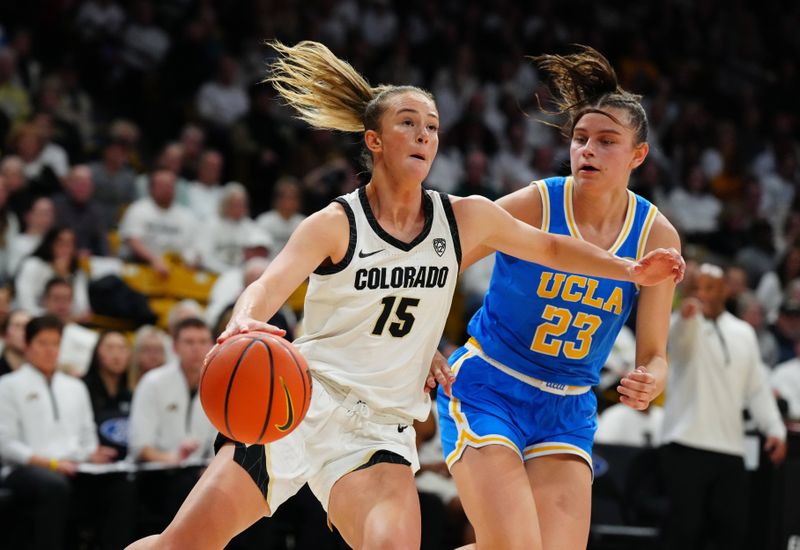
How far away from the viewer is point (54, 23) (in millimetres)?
11445

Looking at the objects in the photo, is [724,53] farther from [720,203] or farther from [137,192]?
[137,192]

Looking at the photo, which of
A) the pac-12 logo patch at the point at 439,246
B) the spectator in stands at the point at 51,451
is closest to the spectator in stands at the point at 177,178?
the spectator in stands at the point at 51,451

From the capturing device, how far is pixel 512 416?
4367 mm

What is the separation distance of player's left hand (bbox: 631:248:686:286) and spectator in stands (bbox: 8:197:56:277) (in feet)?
19.0

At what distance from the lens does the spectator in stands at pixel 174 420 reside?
7141 millimetres

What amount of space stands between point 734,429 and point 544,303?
3848 mm

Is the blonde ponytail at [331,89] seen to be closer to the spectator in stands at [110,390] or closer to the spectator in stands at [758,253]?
the spectator in stands at [110,390]

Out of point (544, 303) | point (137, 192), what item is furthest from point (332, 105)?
point (137, 192)

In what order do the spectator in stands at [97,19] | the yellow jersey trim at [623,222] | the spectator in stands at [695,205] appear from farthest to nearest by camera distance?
the spectator in stands at [695,205] < the spectator in stands at [97,19] < the yellow jersey trim at [623,222]

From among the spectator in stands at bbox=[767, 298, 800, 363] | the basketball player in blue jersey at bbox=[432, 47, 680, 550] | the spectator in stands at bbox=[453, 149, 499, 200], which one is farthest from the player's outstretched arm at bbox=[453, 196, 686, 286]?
the spectator in stands at bbox=[767, 298, 800, 363]

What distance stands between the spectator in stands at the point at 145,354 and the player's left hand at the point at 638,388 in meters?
4.57

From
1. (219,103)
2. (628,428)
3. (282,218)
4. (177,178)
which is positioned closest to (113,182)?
(177,178)

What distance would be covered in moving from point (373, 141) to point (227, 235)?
5.93 metres

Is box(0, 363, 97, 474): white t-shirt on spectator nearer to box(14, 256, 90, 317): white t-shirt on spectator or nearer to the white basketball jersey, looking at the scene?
box(14, 256, 90, 317): white t-shirt on spectator
